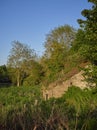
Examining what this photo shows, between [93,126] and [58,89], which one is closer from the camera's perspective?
[93,126]

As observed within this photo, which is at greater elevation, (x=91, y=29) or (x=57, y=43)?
(x=57, y=43)

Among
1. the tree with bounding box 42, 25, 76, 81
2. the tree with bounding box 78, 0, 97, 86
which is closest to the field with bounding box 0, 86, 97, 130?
the tree with bounding box 78, 0, 97, 86

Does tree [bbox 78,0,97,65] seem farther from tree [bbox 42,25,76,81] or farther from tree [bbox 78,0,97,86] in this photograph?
tree [bbox 42,25,76,81]

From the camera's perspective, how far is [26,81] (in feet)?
202

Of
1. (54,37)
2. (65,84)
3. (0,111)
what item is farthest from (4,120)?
(54,37)

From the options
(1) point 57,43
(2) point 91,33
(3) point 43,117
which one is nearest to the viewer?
(3) point 43,117

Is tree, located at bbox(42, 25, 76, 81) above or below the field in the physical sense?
above

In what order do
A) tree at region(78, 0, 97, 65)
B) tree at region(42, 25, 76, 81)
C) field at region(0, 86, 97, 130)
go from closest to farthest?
field at region(0, 86, 97, 130) < tree at region(78, 0, 97, 65) < tree at region(42, 25, 76, 81)

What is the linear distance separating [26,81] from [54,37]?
494 inches

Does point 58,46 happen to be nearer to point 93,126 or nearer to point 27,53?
→ point 27,53

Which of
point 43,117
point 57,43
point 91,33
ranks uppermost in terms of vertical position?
point 57,43

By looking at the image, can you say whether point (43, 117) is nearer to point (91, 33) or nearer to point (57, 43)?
point (91, 33)

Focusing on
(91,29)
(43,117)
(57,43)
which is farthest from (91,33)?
(57,43)

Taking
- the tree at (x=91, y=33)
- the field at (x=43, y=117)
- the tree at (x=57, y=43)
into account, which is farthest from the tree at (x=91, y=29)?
the tree at (x=57, y=43)
